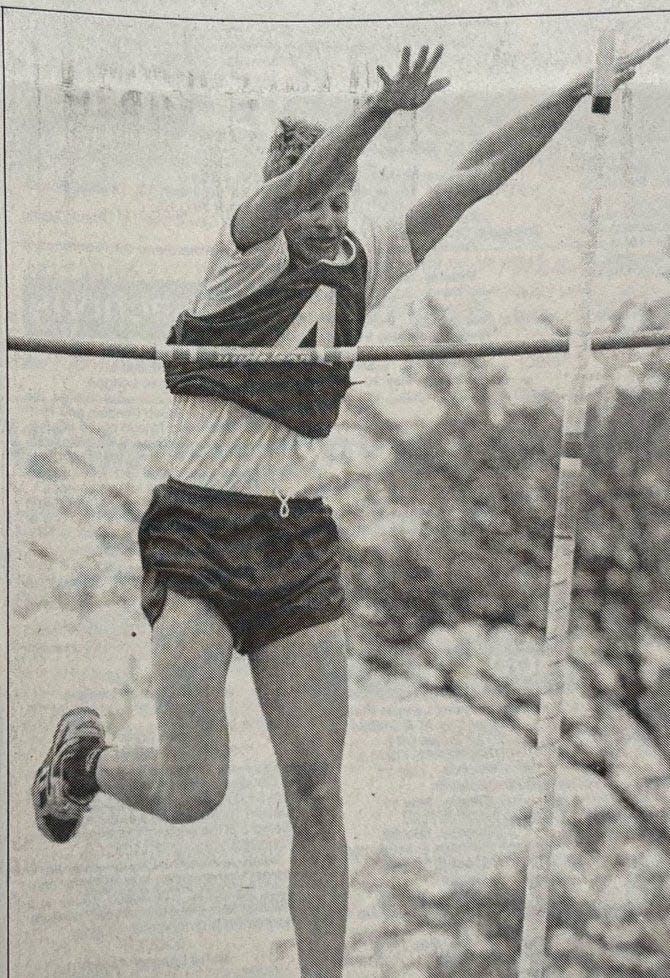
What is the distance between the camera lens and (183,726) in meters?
0.88

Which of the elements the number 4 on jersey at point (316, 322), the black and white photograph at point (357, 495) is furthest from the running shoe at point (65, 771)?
the number 4 on jersey at point (316, 322)

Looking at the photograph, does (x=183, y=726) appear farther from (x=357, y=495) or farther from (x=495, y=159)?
(x=495, y=159)

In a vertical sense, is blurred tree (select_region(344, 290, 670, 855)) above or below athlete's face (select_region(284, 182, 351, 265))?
below

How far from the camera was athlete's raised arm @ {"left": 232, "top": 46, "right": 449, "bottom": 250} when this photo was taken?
87 centimetres

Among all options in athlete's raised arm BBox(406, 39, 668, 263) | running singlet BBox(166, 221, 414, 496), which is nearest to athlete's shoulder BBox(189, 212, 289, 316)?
running singlet BBox(166, 221, 414, 496)

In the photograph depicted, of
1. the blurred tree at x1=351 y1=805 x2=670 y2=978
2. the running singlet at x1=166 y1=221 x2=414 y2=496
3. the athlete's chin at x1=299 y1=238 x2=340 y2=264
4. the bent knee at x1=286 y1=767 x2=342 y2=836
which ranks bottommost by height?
the blurred tree at x1=351 y1=805 x2=670 y2=978

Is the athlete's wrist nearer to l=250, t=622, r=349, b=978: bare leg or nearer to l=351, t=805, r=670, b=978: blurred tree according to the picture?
l=250, t=622, r=349, b=978: bare leg

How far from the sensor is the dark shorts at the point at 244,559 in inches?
34.3

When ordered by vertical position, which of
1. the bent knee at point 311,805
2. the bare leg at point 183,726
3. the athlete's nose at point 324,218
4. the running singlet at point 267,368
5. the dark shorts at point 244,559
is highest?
the athlete's nose at point 324,218

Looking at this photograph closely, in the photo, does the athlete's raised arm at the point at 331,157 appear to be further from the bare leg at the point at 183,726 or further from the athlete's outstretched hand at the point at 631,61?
the bare leg at the point at 183,726

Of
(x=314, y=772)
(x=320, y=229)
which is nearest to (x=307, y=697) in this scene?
(x=314, y=772)

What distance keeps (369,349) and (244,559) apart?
217 millimetres

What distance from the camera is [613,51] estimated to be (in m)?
0.90

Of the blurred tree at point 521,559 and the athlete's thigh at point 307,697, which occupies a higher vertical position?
the blurred tree at point 521,559
